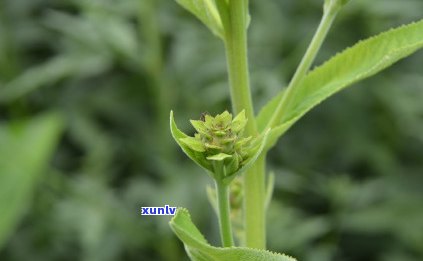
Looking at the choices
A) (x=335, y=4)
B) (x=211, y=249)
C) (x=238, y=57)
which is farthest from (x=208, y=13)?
(x=211, y=249)

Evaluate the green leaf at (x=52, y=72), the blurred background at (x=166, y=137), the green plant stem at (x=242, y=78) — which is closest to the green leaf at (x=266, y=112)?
the green plant stem at (x=242, y=78)

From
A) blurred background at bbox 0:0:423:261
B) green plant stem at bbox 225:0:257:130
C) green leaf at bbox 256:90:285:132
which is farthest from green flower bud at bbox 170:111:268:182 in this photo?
blurred background at bbox 0:0:423:261

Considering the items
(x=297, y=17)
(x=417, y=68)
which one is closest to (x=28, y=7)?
(x=297, y=17)

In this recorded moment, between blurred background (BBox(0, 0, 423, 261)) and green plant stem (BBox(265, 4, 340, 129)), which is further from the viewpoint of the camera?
blurred background (BBox(0, 0, 423, 261))

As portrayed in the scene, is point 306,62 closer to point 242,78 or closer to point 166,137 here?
point 242,78

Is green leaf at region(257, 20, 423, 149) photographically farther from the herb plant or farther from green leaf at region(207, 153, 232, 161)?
green leaf at region(207, 153, 232, 161)

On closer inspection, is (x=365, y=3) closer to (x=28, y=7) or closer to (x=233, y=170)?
(x=28, y=7)

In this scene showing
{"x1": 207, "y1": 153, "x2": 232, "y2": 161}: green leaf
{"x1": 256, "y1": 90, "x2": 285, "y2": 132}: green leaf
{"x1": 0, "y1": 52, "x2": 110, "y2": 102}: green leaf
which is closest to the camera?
{"x1": 207, "y1": 153, "x2": 232, "y2": 161}: green leaf

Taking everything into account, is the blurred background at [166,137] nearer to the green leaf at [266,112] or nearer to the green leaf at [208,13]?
the green leaf at [266,112]
